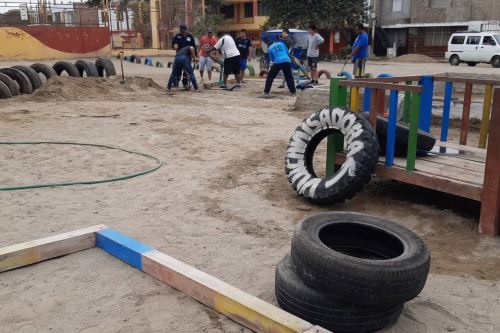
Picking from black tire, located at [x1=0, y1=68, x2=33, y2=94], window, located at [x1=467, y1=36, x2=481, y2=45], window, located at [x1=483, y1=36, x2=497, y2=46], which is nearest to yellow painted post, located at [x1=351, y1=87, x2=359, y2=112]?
black tire, located at [x1=0, y1=68, x2=33, y2=94]

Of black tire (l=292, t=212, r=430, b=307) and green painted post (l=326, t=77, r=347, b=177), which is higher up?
green painted post (l=326, t=77, r=347, b=177)

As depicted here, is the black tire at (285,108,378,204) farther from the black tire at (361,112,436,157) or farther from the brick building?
the brick building

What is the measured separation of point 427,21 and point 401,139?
42.4 metres

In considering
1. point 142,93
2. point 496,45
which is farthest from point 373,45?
point 142,93

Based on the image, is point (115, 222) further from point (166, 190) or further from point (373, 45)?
point (373, 45)

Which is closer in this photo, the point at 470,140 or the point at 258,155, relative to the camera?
the point at 258,155

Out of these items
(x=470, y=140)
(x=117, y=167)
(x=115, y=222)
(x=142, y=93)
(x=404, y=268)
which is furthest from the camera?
(x=142, y=93)

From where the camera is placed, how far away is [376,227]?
10.9 feet

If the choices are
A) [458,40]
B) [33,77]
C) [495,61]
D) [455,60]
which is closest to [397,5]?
[458,40]

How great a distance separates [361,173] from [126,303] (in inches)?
95.9

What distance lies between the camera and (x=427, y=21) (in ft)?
143

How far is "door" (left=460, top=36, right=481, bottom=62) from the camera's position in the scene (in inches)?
1216

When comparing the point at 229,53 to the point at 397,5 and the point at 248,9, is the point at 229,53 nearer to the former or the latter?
the point at 397,5

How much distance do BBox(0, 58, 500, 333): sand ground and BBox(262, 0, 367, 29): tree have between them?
32.9m
